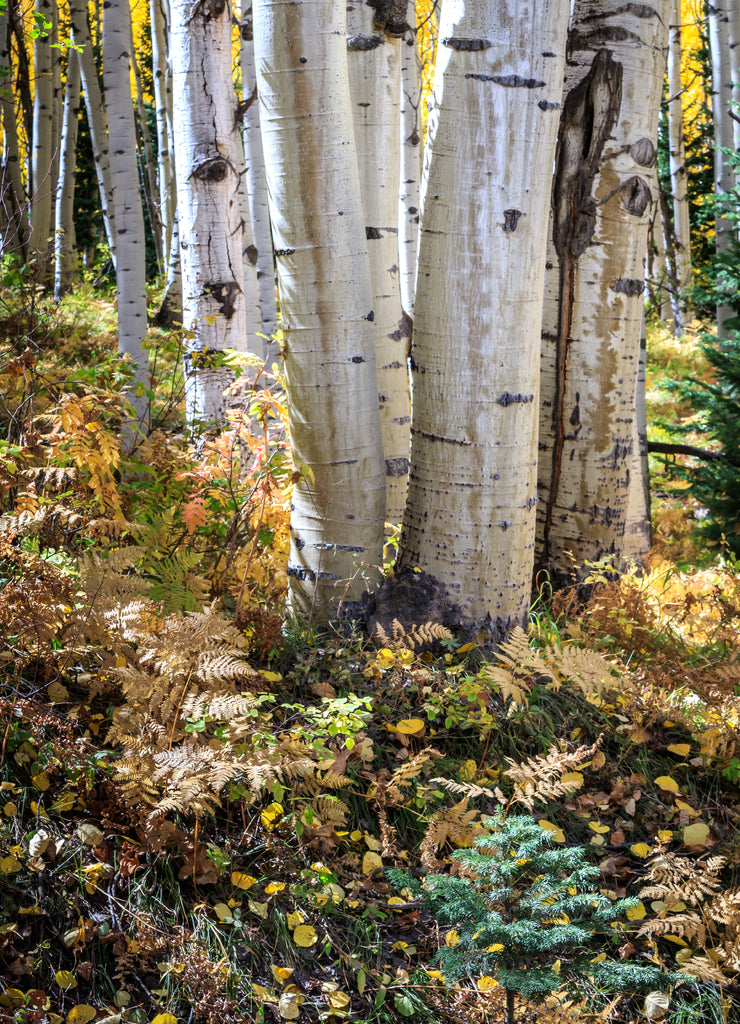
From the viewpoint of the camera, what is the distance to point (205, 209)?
3.94 m

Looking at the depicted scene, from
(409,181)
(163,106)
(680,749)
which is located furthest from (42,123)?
(680,749)

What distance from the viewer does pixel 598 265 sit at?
333cm

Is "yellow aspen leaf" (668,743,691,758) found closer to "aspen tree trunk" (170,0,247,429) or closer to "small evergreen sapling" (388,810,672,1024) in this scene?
"small evergreen sapling" (388,810,672,1024)

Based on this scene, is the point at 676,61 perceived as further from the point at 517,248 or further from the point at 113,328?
the point at 517,248

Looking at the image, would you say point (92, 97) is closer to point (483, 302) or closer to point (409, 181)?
point (409, 181)

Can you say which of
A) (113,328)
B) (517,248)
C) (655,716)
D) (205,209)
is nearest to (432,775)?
(655,716)

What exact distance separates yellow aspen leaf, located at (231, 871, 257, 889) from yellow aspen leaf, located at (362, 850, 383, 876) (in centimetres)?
32

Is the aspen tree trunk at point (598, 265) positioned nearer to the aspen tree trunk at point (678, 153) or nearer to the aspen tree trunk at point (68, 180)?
the aspen tree trunk at point (678, 153)

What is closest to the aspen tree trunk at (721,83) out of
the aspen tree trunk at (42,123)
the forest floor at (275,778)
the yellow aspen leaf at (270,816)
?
the forest floor at (275,778)

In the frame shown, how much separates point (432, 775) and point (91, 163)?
17970mm

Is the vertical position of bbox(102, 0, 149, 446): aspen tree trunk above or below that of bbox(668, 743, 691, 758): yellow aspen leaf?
above

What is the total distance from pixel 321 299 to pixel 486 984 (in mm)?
2166

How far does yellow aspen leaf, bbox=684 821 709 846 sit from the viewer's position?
7.32ft

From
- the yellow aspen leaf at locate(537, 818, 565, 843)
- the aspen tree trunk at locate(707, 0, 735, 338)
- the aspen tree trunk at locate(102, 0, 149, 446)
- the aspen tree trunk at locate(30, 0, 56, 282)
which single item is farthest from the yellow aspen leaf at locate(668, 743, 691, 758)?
the aspen tree trunk at locate(30, 0, 56, 282)
